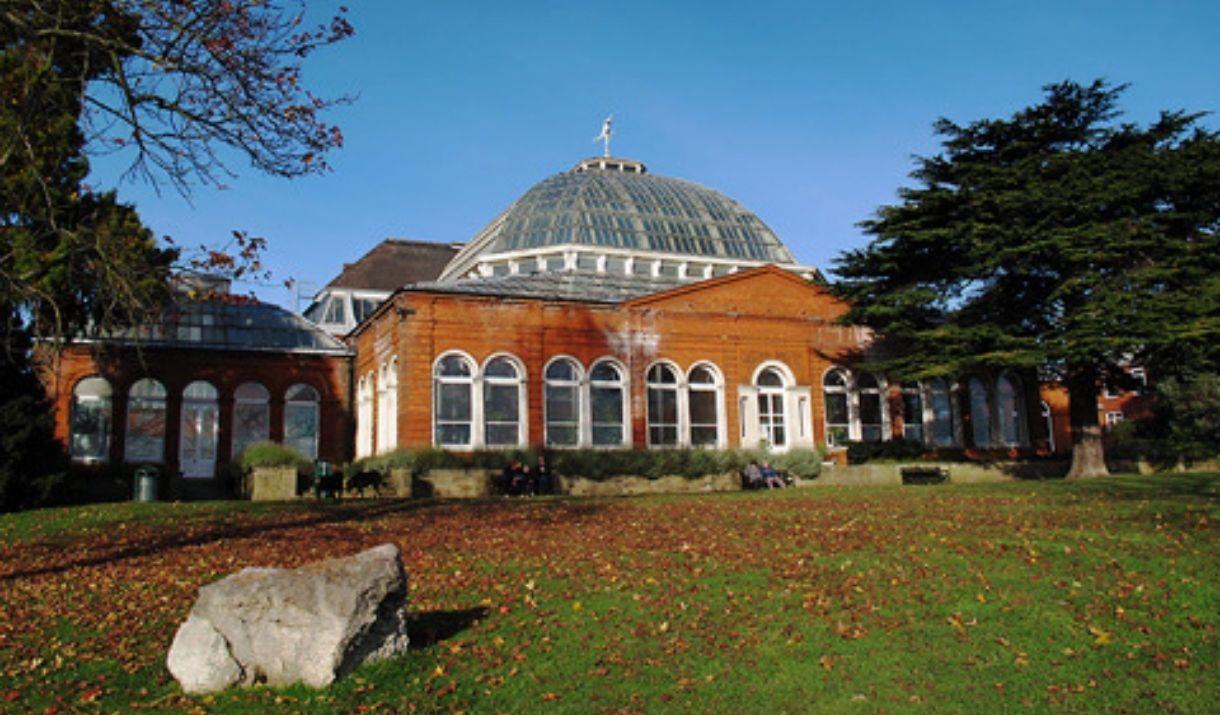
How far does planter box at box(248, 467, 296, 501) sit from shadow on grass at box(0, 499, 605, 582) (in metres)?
3.94

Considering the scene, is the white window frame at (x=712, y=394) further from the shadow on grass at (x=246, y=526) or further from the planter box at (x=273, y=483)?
the planter box at (x=273, y=483)

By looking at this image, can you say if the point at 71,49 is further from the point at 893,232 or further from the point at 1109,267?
the point at 1109,267

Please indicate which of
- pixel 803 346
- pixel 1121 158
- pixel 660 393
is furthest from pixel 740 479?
pixel 1121 158

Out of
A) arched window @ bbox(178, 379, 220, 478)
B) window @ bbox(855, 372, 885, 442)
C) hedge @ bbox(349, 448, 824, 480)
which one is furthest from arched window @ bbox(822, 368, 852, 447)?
arched window @ bbox(178, 379, 220, 478)

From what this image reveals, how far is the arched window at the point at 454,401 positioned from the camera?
27.0m

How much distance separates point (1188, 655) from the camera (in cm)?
805

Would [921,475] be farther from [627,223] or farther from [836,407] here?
[627,223]

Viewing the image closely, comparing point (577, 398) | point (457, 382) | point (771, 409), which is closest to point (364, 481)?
point (457, 382)

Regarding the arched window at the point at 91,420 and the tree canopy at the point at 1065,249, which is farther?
the arched window at the point at 91,420

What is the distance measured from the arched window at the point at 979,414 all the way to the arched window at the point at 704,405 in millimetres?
10870

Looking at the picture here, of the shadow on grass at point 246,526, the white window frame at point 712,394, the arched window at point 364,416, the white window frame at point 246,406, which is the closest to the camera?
the shadow on grass at point 246,526

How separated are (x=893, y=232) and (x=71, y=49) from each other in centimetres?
2284

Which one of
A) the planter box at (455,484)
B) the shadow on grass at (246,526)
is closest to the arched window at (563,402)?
the planter box at (455,484)

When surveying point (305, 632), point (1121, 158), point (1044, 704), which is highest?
point (1121, 158)
